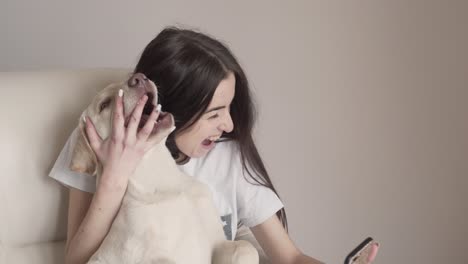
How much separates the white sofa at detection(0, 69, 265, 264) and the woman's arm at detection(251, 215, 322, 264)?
0.37 meters

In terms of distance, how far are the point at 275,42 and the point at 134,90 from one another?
67cm

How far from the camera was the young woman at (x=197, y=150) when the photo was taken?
3.24 ft

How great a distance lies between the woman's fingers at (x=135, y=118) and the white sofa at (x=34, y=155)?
25 centimetres

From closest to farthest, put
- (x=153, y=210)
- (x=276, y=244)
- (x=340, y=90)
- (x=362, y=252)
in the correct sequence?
(x=153, y=210) → (x=362, y=252) → (x=276, y=244) → (x=340, y=90)

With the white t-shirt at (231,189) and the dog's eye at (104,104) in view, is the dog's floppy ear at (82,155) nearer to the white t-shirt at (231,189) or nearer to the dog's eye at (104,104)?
the dog's eye at (104,104)

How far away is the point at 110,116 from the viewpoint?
989 mm

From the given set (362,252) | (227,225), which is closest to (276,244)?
(227,225)

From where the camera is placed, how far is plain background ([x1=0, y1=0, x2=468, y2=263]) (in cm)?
150

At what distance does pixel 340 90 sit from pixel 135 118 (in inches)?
30.8

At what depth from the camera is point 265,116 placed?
1629mm

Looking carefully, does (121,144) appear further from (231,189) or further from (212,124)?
(231,189)

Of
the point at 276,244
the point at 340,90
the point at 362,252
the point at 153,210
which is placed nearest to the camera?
the point at 153,210

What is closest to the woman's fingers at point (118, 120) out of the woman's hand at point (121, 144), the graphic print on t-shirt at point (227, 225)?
the woman's hand at point (121, 144)

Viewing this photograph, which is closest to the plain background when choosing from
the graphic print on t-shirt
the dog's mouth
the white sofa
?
the white sofa
